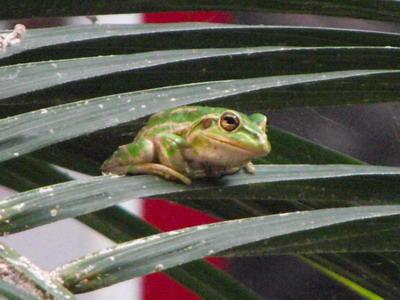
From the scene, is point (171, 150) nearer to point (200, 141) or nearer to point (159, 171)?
point (200, 141)

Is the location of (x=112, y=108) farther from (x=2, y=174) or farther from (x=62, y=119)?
(x=2, y=174)

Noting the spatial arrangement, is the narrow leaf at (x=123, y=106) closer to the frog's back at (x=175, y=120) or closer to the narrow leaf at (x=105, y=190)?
the narrow leaf at (x=105, y=190)

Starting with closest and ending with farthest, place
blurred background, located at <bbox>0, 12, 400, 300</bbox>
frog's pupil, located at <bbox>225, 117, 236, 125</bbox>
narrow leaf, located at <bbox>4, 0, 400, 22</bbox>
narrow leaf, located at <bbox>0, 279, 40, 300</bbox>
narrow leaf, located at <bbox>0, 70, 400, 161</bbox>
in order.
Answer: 1. narrow leaf, located at <bbox>0, 279, 40, 300</bbox>
2. narrow leaf, located at <bbox>0, 70, 400, 161</bbox>
3. narrow leaf, located at <bbox>4, 0, 400, 22</bbox>
4. frog's pupil, located at <bbox>225, 117, 236, 125</bbox>
5. blurred background, located at <bbox>0, 12, 400, 300</bbox>

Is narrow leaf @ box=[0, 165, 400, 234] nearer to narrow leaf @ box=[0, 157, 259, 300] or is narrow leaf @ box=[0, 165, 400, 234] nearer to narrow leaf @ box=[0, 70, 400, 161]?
narrow leaf @ box=[0, 70, 400, 161]

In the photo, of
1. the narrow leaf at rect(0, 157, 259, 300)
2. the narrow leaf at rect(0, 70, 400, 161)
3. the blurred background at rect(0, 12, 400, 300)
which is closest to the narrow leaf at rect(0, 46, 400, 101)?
the narrow leaf at rect(0, 70, 400, 161)

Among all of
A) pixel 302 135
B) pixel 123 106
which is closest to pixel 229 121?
pixel 123 106

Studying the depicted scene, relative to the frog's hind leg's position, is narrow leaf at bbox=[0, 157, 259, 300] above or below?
below
